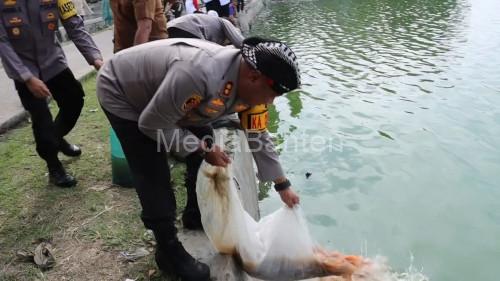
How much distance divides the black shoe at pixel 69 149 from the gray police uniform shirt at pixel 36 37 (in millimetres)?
806

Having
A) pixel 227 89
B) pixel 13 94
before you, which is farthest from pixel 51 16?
pixel 13 94

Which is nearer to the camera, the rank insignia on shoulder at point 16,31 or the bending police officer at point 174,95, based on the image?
the bending police officer at point 174,95

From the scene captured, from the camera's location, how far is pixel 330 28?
14.1m

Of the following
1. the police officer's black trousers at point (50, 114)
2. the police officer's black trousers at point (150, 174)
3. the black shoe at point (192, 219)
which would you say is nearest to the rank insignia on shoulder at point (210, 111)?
the police officer's black trousers at point (150, 174)

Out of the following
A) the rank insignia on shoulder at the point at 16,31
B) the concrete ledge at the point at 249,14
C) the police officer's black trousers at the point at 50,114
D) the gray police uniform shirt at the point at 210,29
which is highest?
the rank insignia on shoulder at the point at 16,31

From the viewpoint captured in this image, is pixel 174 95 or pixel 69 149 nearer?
pixel 174 95

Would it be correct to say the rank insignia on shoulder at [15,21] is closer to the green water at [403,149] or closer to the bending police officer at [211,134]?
the bending police officer at [211,134]

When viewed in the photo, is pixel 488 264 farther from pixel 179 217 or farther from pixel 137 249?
pixel 137 249

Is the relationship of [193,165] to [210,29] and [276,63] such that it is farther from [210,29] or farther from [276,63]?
[210,29]

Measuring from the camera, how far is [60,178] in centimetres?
334

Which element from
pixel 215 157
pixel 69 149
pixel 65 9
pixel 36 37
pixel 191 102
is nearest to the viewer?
pixel 191 102

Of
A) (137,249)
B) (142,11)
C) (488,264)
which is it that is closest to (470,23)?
(488,264)

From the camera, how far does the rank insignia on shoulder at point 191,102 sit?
69.0 inches

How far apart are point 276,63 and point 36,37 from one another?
212 centimetres
